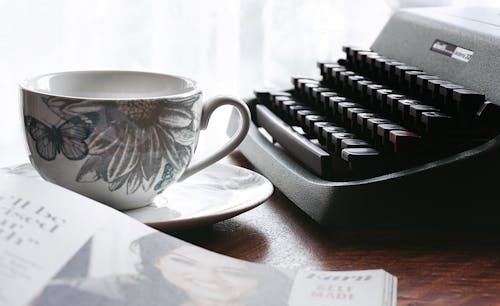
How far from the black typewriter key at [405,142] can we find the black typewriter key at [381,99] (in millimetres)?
134

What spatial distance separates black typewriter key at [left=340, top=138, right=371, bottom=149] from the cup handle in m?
0.10

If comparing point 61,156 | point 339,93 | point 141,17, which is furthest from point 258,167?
point 141,17

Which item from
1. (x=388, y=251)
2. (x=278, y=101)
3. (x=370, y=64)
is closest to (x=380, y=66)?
(x=370, y=64)

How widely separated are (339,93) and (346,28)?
566 millimetres

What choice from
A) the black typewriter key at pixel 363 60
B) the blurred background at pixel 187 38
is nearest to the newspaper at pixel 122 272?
the black typewriter key at pixel 363 60

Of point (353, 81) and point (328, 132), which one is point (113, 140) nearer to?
point (328, 132)

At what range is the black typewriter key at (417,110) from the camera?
2.68ft

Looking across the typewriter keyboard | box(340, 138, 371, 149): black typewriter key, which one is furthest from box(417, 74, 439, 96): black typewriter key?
box(340, 138, 371, 149): black typewriter key

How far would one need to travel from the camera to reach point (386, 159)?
0.79 m

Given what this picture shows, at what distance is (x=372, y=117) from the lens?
88 cm

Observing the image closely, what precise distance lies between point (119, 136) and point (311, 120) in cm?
29

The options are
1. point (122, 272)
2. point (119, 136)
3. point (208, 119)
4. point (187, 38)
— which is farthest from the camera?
point (187, 38)

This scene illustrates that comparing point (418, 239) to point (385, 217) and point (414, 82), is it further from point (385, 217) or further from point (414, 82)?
point (414, 82)

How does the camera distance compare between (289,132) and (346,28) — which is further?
(346,28)
